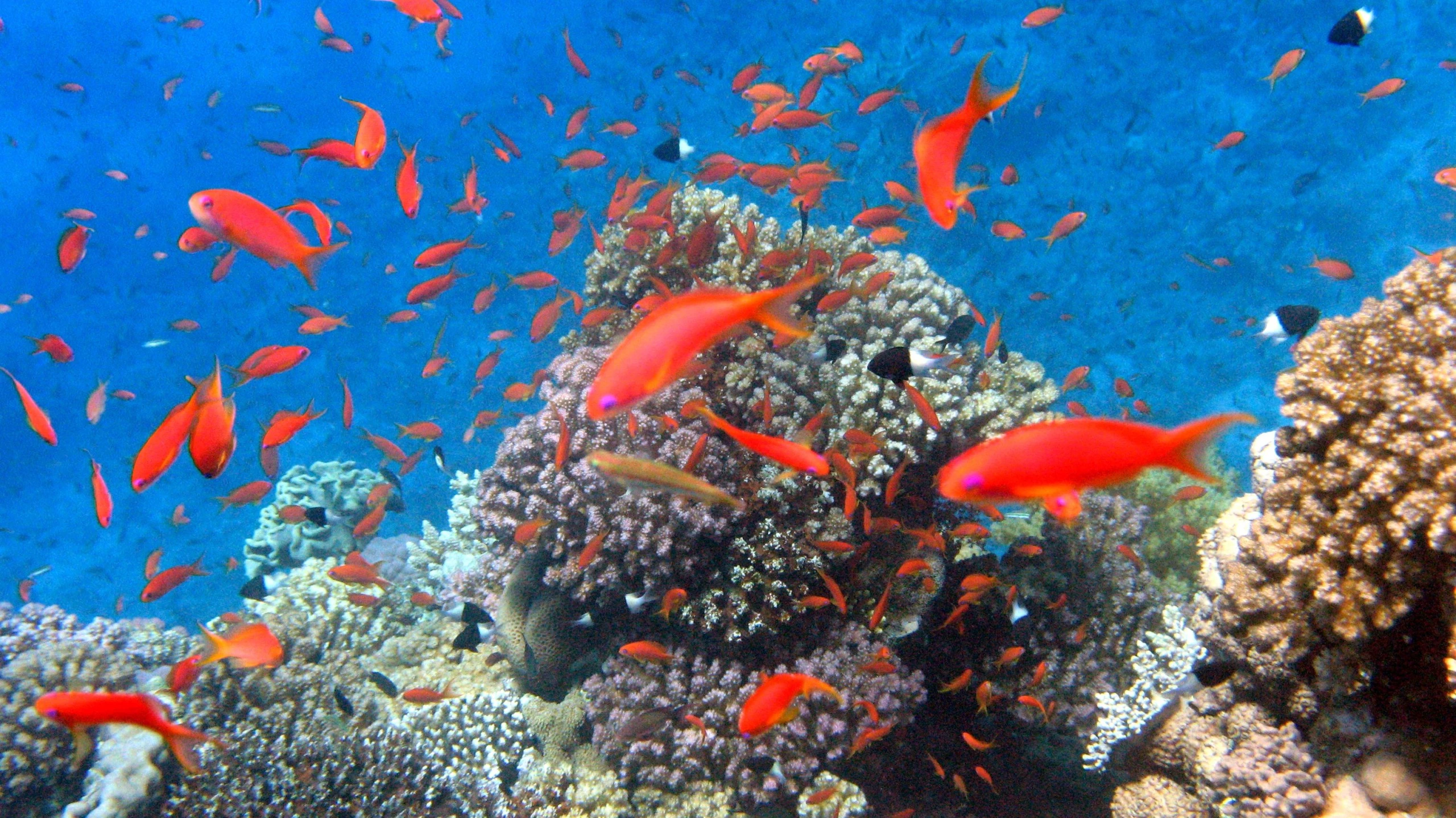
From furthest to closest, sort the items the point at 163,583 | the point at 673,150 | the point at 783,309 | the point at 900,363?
the point at 673,150
the point at 163,583
the point at 900,363
the point at 783,309

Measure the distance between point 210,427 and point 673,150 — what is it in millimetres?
4918

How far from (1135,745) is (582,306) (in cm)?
660

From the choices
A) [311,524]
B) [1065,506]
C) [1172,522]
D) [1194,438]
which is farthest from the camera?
[311,524]

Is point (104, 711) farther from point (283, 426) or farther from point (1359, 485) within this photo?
point (1359, 485)

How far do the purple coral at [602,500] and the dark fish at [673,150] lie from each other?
234 cm

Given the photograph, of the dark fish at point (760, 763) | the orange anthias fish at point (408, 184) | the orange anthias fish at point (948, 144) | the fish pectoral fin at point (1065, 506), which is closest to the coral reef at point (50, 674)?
the orange anthias fish at point (408, 184)

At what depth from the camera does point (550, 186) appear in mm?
27703

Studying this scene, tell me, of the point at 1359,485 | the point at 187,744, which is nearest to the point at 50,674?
the point at 187,744

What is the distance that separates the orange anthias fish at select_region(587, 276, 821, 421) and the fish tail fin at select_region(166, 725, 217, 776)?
330 cm

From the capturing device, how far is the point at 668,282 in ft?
19.8

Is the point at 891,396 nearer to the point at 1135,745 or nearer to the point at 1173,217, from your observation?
the point at 1135,745

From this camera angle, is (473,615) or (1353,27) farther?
(1353,27)

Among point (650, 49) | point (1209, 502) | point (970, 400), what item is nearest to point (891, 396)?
point (970, 400)

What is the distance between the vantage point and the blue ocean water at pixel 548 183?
23.2 meters
